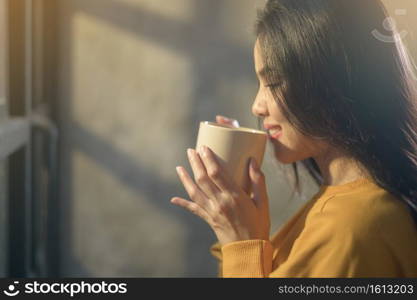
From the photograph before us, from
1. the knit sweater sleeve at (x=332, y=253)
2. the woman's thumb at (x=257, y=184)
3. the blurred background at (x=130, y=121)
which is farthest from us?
the blurred background at (x=130, y=121)

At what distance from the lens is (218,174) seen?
0.65m

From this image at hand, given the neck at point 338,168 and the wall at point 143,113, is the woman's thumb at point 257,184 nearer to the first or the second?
the neck at point 338,168

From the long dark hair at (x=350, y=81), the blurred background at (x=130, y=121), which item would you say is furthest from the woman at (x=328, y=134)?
the blurred background at (x=130, y=121)

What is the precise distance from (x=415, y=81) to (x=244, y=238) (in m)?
0.27

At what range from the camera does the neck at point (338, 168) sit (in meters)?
0.64

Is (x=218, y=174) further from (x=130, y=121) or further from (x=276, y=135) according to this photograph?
(x=130, y=121)

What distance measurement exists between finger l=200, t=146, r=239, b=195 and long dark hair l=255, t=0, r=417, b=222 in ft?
0.31

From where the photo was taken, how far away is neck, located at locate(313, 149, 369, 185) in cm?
64

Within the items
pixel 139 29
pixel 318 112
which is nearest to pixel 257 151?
pixel 318 112

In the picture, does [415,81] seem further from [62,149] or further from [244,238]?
[62,149]

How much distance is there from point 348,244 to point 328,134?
137 mm

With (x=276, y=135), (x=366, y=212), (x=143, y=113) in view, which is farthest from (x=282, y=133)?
(x=143, y=113)

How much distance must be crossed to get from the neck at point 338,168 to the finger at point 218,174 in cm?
11

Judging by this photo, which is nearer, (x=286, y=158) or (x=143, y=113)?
(x=286, y=158)
